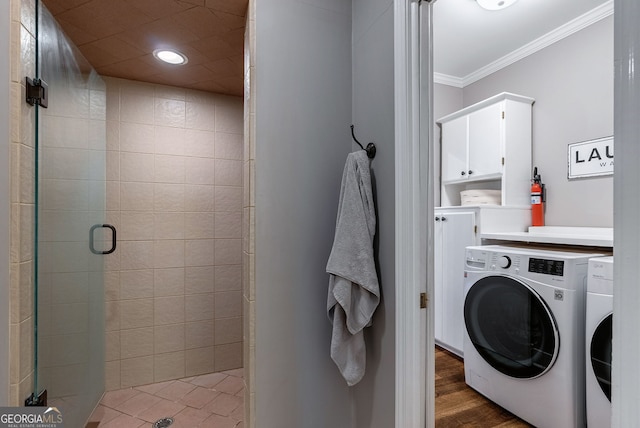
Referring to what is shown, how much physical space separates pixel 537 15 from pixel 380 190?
2226mm

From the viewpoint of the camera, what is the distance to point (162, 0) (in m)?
1.39

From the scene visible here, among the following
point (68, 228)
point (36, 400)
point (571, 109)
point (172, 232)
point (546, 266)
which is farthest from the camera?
point (571, 109)

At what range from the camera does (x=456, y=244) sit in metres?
2.57

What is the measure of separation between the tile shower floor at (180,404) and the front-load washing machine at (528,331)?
5.25ft

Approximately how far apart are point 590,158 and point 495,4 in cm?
129

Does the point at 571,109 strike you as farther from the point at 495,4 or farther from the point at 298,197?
the point at 298,197

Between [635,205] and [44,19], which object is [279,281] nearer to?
[635,205]

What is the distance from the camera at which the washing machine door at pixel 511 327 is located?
5.52 ft

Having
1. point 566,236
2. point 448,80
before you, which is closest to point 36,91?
point 566,236

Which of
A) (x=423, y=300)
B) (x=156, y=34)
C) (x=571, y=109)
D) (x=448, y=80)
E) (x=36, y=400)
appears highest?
(x=448, y=80)

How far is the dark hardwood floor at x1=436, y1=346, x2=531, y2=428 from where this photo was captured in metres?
1.84

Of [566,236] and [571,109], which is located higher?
[571,109]

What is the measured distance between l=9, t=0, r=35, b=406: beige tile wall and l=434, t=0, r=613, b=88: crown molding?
331 centimetres

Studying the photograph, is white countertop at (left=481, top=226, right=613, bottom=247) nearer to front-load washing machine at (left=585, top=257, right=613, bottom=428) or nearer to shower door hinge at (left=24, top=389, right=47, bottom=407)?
front-load washing machine at (left=585, top=257, right=613, bottom=428)
